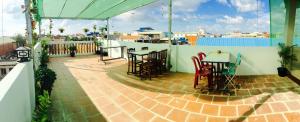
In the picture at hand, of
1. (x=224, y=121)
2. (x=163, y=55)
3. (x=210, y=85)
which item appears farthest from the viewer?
(x=163, y=55)

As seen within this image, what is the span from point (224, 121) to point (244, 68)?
3608 millimetres

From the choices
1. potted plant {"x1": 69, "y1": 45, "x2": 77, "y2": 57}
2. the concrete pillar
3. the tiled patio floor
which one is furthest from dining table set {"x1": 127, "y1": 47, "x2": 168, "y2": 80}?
potted plant {"x1": 69, "y1": 45, "x2": 77, "y2": 57}

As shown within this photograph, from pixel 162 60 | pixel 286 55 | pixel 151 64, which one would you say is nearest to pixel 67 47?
pixel 162 60

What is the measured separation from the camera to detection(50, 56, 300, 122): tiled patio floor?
395 centimetres

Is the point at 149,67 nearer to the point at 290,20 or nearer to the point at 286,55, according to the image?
the point at 286,55

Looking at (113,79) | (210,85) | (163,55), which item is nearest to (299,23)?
(210,85)

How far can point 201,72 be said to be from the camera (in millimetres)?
5555

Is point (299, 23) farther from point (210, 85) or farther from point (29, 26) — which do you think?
point (29, 26)

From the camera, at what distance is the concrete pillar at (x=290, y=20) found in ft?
22.0

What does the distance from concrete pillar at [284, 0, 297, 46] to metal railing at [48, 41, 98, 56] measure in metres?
10.5

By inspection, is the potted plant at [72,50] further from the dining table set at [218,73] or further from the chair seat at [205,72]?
the chair seat at [205,72]

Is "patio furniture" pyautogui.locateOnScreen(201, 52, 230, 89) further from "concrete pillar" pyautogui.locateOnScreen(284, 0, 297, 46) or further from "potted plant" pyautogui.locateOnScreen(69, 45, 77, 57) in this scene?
"potted plant" pyautogui.locateOnScreen(69, 45, 77, 57)

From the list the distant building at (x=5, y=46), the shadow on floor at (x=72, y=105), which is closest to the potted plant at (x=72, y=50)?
the shadow on floor at (x=72, y=105)

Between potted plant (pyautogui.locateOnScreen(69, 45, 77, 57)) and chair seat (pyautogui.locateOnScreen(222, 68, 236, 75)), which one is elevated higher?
potted plant (pyautogui.locateOnScreen(69, 45, 77, 57))
